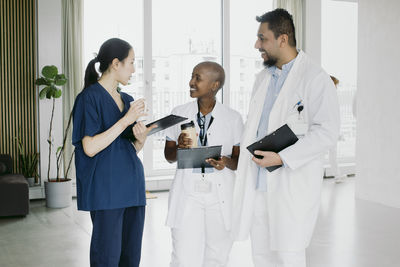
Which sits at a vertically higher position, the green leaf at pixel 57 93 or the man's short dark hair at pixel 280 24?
the man's short dark hair at pixel 280 24

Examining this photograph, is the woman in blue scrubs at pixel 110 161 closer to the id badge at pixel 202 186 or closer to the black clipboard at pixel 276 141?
the id badge at pixel 202 186

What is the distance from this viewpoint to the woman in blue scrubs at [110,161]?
2.34 metres

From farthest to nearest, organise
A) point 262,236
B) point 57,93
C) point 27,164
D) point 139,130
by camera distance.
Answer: point 27,164 → point 57,93 → point 262,236 → point 139,130

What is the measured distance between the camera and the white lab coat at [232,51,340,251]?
2.34 m

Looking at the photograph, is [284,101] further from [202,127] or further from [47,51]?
[47,51]

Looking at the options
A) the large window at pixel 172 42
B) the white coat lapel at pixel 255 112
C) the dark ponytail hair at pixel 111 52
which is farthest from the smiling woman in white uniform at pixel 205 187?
the large window at pixel 172 42

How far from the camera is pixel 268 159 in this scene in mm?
2371

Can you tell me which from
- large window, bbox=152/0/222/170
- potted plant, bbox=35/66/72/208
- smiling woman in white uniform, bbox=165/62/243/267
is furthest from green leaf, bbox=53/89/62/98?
smiling woman in white uniform, bbox=165/62/243/267

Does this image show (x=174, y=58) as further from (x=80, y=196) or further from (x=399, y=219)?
(x=80, y=196)

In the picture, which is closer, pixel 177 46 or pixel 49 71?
pixel 49 71

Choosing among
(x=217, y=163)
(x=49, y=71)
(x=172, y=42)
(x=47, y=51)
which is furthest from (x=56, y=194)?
(x=217, y=163)

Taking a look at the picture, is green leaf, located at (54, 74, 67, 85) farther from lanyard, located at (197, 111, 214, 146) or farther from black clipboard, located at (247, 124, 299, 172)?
black clipboard, located at (247, 124, 299, 172)

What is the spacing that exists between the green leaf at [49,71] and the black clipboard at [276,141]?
15.7 feet

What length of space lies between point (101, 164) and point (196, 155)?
1.73 feet
